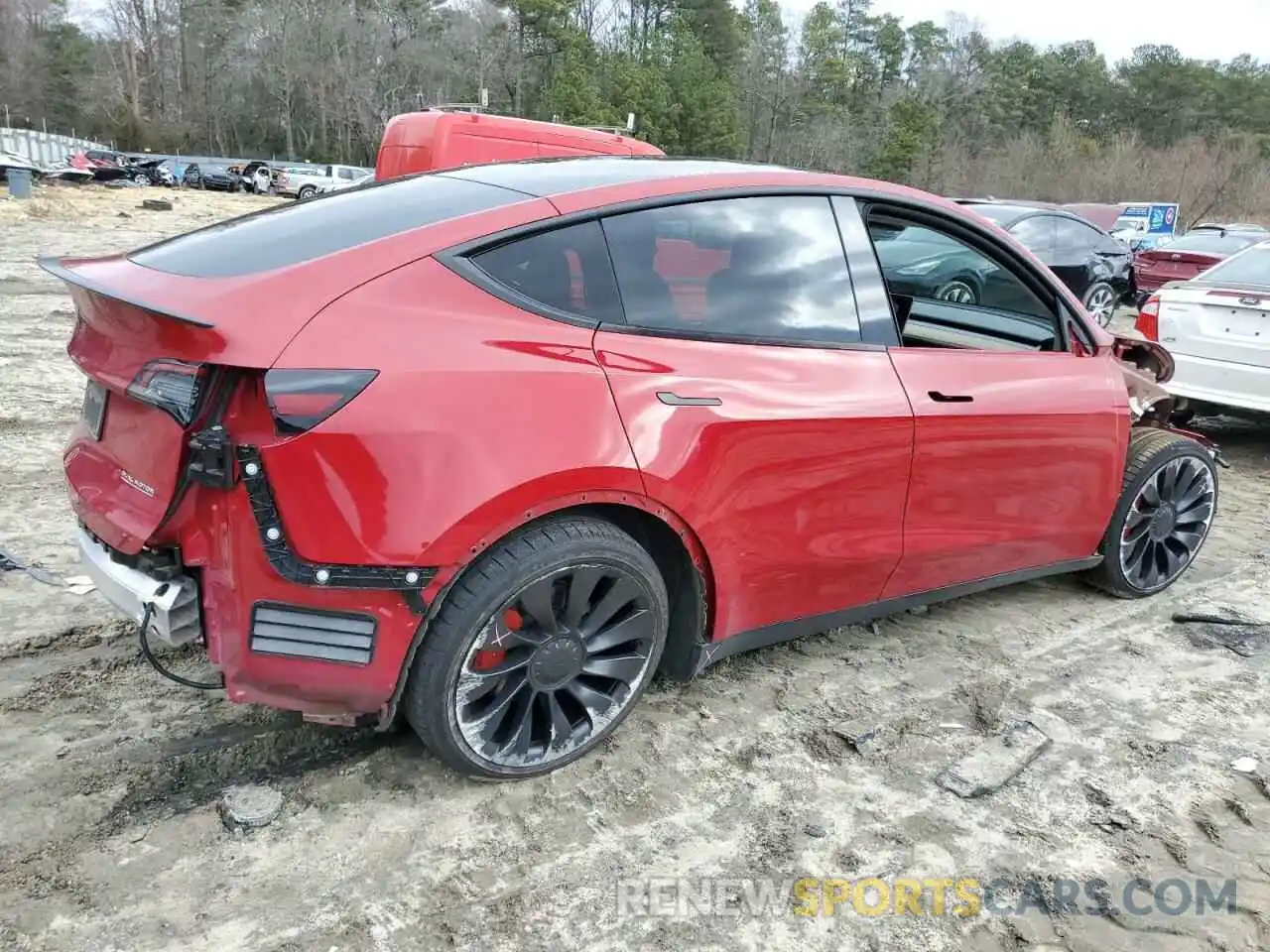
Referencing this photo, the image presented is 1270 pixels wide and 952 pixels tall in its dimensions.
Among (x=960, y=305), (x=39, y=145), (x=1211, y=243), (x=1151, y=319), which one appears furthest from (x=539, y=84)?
(x=960, y=305)

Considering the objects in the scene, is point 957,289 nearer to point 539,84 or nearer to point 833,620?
point 833,620

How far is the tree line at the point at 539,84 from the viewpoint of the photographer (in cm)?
5969

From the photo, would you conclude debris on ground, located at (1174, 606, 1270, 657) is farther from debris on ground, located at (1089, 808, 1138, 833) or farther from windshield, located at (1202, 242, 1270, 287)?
windshield, located at (1202, 242, 1270, 287)

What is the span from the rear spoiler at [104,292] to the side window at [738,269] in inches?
42.4

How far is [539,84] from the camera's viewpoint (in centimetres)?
6731

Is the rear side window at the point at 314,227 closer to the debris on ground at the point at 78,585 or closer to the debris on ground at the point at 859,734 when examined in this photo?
the debris on ground at the point at 78,585

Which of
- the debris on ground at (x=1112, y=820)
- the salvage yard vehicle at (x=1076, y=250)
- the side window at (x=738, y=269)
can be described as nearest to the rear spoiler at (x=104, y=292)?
the side window at (x=738, y=269)

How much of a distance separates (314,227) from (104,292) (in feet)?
1.79

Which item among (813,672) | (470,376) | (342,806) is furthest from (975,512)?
(342,806)

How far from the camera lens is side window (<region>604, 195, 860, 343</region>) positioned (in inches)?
104

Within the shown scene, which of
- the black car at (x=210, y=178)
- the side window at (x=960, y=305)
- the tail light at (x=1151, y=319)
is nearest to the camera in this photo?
the side window at (x=960, y=305)

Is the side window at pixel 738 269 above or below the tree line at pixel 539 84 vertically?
below

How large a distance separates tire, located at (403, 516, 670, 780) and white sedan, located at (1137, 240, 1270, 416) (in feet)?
16.5

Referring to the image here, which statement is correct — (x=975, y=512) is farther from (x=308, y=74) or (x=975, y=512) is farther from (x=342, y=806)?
(x=308, y=74)
